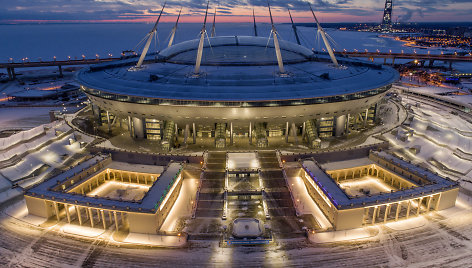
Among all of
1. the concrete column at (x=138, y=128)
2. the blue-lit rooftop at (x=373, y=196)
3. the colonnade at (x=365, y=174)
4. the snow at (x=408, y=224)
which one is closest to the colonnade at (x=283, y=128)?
the concrete column at (x=138, y=128)

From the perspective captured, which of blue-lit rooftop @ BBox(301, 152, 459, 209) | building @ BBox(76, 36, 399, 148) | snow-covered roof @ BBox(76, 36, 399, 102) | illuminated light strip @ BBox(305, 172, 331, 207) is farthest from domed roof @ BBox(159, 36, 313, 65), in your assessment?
illuminated light strip @ BBox(305, 172, 331, 207)

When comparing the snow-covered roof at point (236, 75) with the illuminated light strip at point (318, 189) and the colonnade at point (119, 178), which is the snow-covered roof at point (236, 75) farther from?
the illuminated light strip at point (318, 189)

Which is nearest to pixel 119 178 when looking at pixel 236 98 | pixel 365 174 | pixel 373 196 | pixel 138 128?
pixel 138 128

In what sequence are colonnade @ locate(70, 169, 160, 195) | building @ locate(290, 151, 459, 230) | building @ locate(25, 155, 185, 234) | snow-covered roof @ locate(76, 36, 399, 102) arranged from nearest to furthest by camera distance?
building @ locate(25, 155, 185, 234) < building @ locate(290, 151, 459, 230) < colonnade @ locate(70, 169, 160, 195) < snow-covered roof @ locate(76, 36, 399, 102)

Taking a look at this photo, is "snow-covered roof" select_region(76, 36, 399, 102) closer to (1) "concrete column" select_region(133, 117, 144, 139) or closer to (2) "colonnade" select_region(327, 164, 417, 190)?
(1) "concrete column" select_region(133, 117, 144, 139)

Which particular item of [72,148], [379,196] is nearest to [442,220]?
[379,196]

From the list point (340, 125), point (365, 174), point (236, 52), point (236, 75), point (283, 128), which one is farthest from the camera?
point (236, 52)

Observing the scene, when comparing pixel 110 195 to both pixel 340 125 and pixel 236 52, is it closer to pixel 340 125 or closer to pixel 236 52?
pixel 236 52
